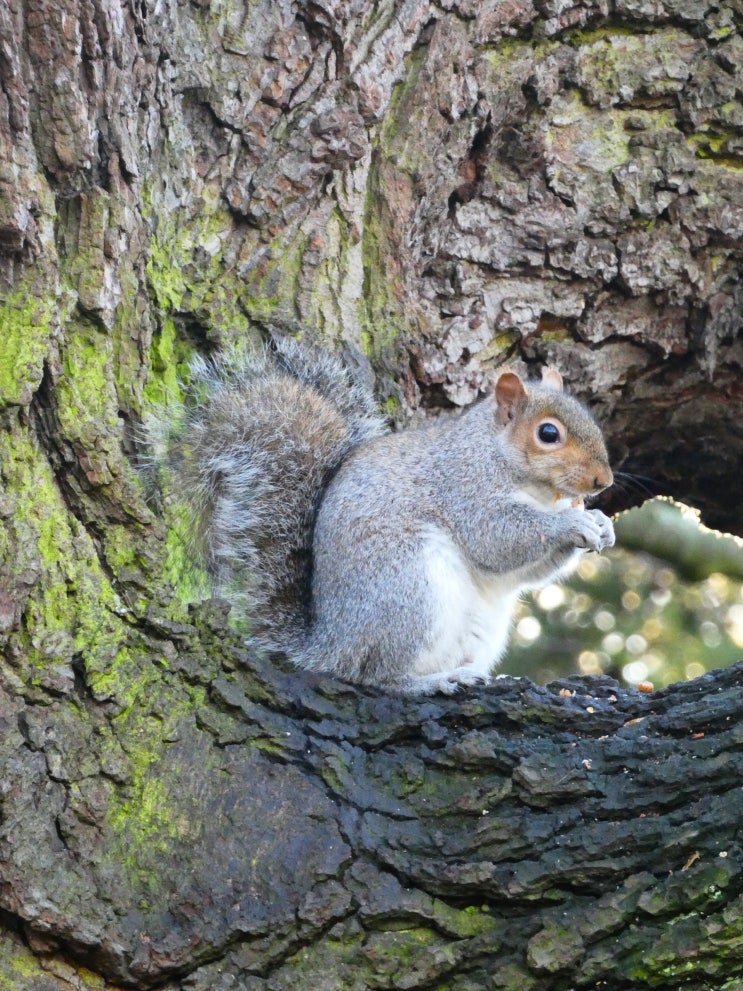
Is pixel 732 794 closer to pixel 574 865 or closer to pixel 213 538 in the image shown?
pixel 574 865

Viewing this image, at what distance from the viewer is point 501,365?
2818 mm

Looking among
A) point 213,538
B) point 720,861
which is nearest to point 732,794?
point 720,861

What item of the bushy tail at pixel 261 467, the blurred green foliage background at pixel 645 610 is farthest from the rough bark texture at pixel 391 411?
the blurred green foliage background at pixel 645 610

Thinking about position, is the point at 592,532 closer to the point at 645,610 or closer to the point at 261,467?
the point at 261,467

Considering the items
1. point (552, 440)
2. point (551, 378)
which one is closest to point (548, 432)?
point (552, 440)

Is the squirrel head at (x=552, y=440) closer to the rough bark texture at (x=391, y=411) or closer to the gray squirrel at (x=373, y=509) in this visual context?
the gray squirrel at (x=373, y=509)

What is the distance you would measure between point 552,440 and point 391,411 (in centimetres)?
38

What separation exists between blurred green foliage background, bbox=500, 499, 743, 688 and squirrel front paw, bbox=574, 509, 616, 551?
2291 millimetres

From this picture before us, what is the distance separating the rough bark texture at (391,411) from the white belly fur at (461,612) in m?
0.32

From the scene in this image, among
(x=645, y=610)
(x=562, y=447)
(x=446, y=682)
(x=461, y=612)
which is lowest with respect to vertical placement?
(x=446, y=682)

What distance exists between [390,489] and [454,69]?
0.95 meters

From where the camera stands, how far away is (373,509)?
231 cm

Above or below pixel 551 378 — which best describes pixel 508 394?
below

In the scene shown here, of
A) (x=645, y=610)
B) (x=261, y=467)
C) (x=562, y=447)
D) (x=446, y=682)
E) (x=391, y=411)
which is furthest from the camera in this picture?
(x=645, y=610)
